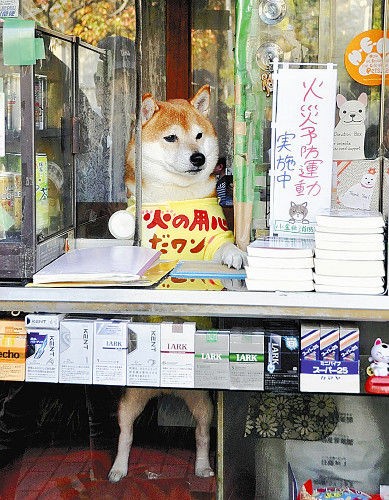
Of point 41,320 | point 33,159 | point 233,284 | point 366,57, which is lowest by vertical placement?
point 41,320

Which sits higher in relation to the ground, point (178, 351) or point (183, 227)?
point (183, 227)

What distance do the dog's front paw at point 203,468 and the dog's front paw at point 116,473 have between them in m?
0.26

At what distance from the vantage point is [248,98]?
3352 millimetres

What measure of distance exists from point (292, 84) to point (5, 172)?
100 cm

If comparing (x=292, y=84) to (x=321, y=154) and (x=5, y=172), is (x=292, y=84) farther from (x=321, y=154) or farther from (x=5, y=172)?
(x=5, y=172)

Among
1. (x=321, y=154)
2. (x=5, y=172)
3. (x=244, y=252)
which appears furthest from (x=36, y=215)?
(x=321, y=154)

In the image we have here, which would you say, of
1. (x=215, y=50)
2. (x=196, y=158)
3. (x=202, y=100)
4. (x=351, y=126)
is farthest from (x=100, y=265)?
(x=351, y=126)

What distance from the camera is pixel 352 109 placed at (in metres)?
3.33

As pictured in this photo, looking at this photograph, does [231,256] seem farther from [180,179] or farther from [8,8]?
[8,8]

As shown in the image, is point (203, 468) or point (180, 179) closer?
point (203, 468)

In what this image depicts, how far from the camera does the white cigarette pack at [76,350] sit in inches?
121

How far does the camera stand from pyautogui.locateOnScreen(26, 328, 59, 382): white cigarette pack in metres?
3.10

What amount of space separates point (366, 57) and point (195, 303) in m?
1.09

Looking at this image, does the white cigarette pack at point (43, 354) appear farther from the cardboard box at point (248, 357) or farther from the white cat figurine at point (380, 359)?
the white cat figurine at point (380, 359)
